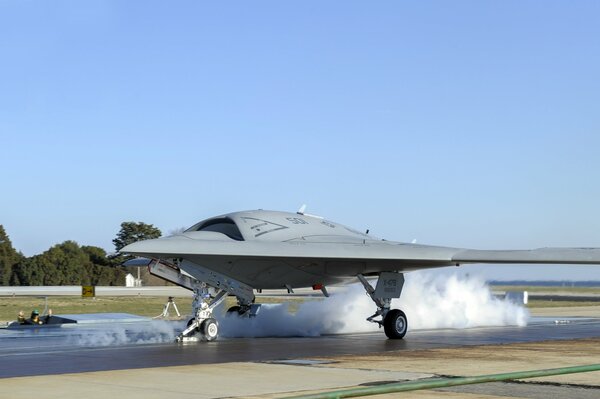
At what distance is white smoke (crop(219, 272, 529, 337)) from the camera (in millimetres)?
25031

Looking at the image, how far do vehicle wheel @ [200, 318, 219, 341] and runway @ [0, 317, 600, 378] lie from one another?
0.43 metres

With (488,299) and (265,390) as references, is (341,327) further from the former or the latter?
(265,390)

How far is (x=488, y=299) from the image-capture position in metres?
31.8

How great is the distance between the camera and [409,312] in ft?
95.4

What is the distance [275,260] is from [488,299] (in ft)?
40.0

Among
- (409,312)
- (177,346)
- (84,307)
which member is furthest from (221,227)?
(84,307)

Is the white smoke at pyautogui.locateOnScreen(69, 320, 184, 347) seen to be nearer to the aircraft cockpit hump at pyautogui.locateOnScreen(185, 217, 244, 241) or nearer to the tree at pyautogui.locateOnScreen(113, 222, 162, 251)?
the aircraft cockpit hump at pyautogui.locateOnScreen(185, 217, 244, 241)

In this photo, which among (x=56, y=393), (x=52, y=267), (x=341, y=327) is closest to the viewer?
(x=56, y=393)

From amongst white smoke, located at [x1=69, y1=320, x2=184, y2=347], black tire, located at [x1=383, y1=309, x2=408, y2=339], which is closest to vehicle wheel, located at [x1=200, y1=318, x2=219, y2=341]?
white smoke, located at [x1=69, y1=320, x2=184, y2=347]

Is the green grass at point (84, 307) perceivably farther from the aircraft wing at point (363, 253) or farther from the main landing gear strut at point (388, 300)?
the aircraft wing at point (363, 253)

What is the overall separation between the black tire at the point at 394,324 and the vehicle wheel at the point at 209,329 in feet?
14.0

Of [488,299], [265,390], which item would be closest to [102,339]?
[265,390]

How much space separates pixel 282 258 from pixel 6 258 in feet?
254

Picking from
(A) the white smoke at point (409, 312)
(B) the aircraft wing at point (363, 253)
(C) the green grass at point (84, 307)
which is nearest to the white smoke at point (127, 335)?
(A) the white smoke at point (409, 312)
